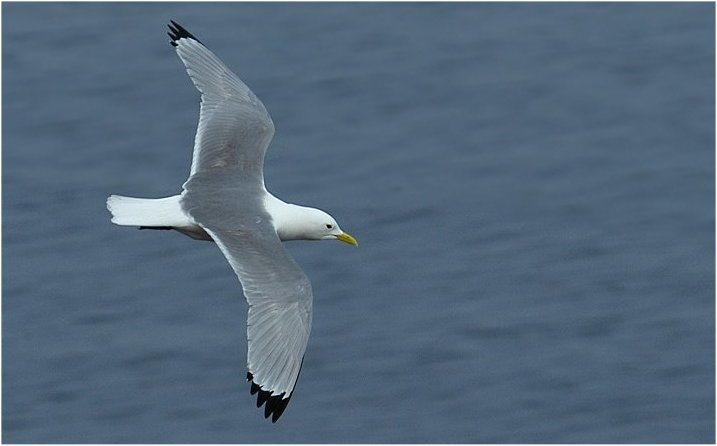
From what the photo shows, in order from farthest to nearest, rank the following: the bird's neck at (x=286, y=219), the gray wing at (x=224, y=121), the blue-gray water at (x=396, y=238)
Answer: the blue-gray water at (x=396, y=238)
the gray wing at (x=224, y=121)
the bird's neck at (x=286, y=219)

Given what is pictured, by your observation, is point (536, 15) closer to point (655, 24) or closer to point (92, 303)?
point (655, 24)

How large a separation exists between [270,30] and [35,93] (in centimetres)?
247

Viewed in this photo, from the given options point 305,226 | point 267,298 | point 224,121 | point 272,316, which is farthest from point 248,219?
point 224,121

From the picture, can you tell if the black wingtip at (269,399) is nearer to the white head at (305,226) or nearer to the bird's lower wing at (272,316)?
the bird's lower wing at (272,316)

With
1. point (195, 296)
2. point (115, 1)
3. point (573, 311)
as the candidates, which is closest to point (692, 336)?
point (573, 311)

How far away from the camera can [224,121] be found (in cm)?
1103

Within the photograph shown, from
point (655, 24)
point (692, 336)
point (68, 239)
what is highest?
point (655, 24)

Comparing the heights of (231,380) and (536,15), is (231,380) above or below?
below

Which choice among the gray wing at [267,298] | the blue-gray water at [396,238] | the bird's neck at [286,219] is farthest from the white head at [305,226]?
the blue-gray water at [396,238]

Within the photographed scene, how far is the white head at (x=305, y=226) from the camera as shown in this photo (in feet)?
34.1

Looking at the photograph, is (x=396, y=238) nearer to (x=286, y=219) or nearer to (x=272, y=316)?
(x=286, y=219)

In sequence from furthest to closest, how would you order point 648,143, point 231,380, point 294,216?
point 648,143
point 231,380
point 294,216

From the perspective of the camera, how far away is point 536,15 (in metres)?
18.4

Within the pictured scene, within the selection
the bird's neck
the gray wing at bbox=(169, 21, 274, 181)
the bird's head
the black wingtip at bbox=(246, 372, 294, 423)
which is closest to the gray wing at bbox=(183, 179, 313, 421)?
the black wingtip at bbox=(246, 372, 294, 423)
